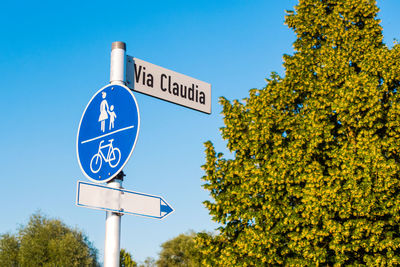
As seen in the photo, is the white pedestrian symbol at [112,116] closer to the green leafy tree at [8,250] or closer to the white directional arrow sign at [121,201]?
the white directional arrow sign at [121,201]

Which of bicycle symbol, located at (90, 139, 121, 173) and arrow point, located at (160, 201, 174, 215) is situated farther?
arrow point, located at (160, 201, 174, 215)

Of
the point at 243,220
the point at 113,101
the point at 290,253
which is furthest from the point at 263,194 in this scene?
the point at 113,101

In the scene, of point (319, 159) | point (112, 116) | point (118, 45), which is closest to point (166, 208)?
point (112, 116)

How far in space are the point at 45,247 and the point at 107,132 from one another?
59066mm

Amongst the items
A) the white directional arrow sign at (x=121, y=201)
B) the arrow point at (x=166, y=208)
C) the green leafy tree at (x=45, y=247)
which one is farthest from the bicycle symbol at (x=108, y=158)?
the green leafy tree at (x=45, y=247)

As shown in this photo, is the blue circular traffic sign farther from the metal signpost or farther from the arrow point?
the arrow point

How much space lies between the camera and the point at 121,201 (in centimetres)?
459

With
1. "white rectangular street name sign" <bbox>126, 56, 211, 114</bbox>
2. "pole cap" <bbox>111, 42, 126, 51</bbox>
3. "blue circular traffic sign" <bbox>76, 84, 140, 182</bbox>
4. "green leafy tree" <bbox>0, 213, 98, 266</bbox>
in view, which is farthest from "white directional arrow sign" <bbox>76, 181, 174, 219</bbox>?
"green leafy tree" <bbox>0, 213, 98, 266</bbox>

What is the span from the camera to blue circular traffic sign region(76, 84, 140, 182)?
468cm

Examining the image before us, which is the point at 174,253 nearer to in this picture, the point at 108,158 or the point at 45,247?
the point at 45,247

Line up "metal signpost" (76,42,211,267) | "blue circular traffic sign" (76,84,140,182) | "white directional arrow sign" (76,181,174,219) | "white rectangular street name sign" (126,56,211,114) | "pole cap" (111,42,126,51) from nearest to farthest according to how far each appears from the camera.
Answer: "white directional arrow sign" (76,181,174,219), "metal signpost" (76,42,211,267), "blue circular traffic sign" (76,84,140,182), "pole cap" (111,42,126,51), "white rectangular street name sign" (126,56,211,114)

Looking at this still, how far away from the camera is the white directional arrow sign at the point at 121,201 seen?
4305 millimetres

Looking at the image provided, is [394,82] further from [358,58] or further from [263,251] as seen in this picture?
[263,251]

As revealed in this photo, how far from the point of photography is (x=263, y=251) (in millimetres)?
15508
